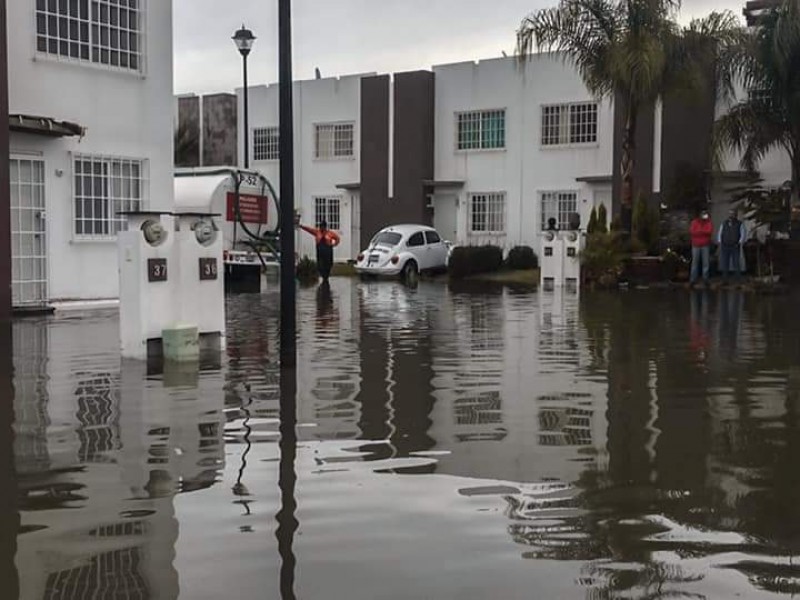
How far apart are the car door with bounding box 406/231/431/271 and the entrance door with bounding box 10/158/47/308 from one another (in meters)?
14.4

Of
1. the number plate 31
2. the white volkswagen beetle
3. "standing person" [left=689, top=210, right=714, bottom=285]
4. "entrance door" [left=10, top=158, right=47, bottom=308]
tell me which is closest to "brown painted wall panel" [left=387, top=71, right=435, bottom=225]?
the white volkswagen beetle

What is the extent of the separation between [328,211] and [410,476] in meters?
32.1

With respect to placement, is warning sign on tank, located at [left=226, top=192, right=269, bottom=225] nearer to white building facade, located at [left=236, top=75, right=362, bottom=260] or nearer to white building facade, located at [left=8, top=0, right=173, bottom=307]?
white building facade, located at [left=8, top=0, right=173, bottom=307]

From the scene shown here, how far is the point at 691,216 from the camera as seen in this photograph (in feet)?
93.0

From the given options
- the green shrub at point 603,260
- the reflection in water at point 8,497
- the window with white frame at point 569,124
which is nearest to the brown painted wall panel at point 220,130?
the window with white frame at point 569,124

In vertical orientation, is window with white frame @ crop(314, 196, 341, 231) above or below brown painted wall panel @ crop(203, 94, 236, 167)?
below

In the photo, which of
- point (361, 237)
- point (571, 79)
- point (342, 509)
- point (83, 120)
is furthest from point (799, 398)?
point (361, 237)

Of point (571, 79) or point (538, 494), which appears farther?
point (571, 79)

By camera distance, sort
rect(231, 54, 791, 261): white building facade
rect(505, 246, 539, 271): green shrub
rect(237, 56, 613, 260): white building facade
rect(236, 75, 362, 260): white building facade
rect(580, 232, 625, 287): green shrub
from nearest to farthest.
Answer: rect(580, 232, 625, 287): green shrub
rect(505, 246, 539, 271): green shrub
rect(231, 54, 791, 261): white building facade
rect(237, 56, 613, 260): white building facade
rect(236, 75, 362, 260): white building facade

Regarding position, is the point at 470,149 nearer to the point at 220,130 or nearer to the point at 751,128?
the point at 220,130

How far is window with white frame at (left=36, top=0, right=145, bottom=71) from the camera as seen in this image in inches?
681

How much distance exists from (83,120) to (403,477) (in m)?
13.8

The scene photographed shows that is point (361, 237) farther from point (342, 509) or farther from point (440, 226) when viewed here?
point (342, 509)

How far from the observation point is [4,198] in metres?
14.4
